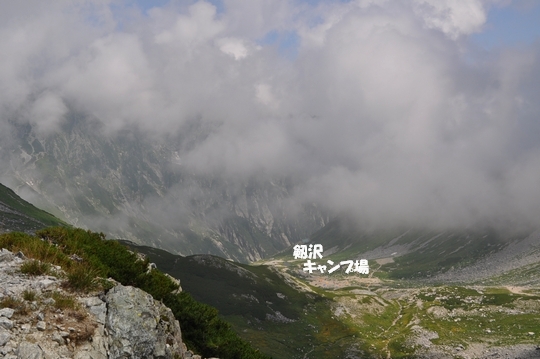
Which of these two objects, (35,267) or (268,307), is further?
(268,307)

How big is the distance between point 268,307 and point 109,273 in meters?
128

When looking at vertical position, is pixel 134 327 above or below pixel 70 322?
below

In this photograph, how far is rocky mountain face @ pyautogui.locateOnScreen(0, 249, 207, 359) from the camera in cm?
1378

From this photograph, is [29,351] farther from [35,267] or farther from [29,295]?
[35,267]

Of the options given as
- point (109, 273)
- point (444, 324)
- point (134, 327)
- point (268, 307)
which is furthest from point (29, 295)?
point (444, 324)

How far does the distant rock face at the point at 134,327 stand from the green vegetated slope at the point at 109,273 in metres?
1.13

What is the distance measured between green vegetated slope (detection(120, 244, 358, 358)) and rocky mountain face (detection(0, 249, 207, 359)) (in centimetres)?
9098

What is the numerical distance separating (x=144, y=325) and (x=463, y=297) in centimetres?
18512

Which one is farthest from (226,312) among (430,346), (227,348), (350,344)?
(227,348)

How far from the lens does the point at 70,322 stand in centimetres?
1522

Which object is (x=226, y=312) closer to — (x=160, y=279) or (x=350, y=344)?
(x=350, y=344)

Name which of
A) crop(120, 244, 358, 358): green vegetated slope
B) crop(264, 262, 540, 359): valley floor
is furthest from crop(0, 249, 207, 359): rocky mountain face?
crop(264, 262, 540, 359): valley floor

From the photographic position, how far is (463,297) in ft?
565

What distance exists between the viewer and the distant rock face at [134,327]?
1634 centimetres
